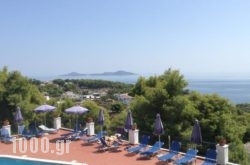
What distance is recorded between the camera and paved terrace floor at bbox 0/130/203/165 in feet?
45.9

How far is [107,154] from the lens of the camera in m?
15.3

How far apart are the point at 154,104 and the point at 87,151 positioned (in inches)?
306

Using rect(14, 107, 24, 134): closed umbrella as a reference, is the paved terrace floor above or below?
below

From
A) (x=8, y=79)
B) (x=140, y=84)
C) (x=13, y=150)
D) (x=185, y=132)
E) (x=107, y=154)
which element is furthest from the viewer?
(x=140, y=84)

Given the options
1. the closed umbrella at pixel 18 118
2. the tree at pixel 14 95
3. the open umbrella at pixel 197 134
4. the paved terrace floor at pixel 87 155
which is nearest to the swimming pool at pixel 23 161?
the paved terrace floor at pixel 87 155

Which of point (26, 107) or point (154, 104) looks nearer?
point (154, 104)

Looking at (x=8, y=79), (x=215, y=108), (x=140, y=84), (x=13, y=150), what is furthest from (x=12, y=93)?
(x=215, y=108)

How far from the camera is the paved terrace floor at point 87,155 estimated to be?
45.9 feet

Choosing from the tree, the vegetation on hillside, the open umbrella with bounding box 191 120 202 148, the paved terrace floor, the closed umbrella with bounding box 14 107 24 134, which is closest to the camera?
the open umbrella with bounding box 191 120 202 148

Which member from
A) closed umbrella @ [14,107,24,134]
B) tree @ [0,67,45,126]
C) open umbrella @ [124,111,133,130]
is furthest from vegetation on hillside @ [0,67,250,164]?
open umbrella @ [124,111,133,130]

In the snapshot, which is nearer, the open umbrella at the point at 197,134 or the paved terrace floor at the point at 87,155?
the open umbrella at the point at 197,134

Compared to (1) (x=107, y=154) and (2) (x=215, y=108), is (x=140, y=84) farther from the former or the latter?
(1) (x=107, y=154)

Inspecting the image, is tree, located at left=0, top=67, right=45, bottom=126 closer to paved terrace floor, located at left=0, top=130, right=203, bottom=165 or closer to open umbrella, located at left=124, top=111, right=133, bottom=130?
Result: paved terrace floor, located at left=0, top=130, right=203, bottom=165

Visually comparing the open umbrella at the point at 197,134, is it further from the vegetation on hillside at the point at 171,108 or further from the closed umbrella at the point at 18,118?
the closed umbrella at the point at 18,118
